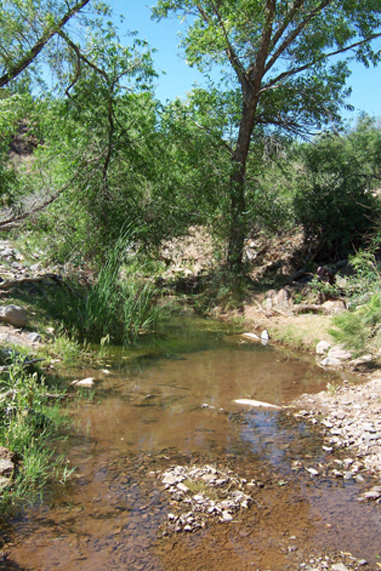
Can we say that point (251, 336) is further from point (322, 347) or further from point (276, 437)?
Result: point (276, 437)

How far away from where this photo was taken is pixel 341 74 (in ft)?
36.5

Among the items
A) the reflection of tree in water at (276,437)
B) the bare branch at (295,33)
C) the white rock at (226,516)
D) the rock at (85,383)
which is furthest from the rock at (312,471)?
the bare branch at (295,33)

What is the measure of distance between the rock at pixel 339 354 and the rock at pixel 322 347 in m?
0.23

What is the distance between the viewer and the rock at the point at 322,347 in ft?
25.5

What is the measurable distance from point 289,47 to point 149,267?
6.46 metres

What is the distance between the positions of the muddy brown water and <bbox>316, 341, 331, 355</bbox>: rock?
3.98 feet

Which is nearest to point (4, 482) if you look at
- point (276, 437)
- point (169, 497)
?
point (169, 497)

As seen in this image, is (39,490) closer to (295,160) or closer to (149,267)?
(149,267)

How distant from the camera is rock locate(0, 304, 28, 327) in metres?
6.67

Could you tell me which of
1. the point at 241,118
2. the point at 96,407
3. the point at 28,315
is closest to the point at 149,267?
the point at 28,315

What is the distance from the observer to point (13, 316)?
6734 millimetres

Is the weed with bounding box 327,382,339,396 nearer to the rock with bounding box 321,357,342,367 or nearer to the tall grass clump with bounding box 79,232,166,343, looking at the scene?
the rock with bounding box 321,357,342,367

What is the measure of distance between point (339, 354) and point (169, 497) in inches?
177

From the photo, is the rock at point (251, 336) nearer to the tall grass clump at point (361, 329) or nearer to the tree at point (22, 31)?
the tall grass clump at point (361, 329)
